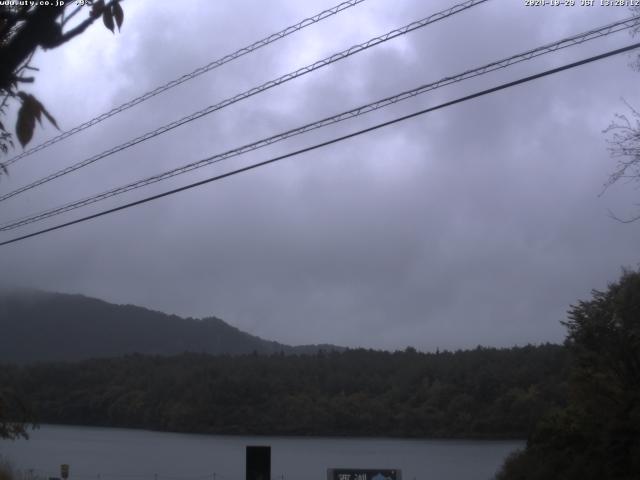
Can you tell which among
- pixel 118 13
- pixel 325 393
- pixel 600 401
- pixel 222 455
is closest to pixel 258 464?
pixel 600 401

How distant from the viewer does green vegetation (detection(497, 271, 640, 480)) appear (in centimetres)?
2020

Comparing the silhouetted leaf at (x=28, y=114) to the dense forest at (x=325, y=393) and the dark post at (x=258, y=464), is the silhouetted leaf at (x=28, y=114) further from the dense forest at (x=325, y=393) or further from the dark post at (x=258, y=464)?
the dense forest at (x=325, y=393)

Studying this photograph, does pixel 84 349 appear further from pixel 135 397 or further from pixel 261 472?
pixel 261 472

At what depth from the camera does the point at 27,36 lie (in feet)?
10.5

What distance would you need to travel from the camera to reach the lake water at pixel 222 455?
121 ft

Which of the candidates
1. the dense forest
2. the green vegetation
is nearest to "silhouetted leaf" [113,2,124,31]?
the green vegetation

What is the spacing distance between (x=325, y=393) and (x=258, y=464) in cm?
3826

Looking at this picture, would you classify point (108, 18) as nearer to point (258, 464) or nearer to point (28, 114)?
point (28, 114)

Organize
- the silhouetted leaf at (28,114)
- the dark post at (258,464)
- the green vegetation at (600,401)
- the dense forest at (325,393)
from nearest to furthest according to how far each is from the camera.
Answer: the silhouetted leaf at (28,114) → the dark post at (258,464) → the green vegetation at (600,401) → the dense forest at (325,393)

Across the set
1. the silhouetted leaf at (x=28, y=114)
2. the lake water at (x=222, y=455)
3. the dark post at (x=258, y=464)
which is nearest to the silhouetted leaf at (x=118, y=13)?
the silhouetted leaf at (x=28, y=114)

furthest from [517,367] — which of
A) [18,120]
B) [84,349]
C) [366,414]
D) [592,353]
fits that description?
[18,120]

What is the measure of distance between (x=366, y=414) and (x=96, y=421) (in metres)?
17.8

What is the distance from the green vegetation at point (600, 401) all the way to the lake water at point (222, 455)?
10.7 metres

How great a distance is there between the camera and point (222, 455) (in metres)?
43.3
